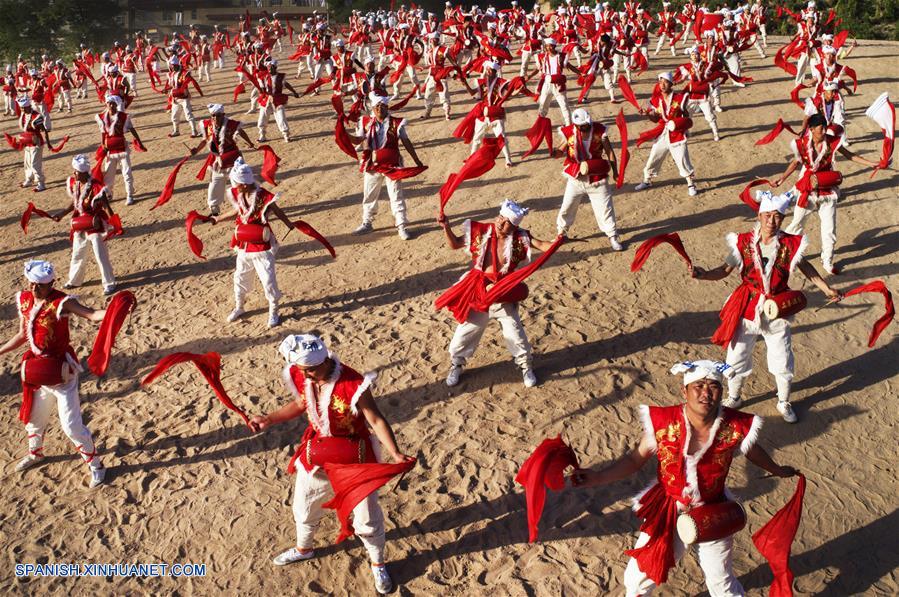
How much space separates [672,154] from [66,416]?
9.55m

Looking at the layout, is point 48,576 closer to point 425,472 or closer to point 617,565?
point 425,472

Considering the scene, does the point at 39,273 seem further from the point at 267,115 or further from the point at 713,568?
the point at 267,115

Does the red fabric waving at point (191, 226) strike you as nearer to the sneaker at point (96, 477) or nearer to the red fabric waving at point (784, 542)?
the sneaker at point (96, 477)

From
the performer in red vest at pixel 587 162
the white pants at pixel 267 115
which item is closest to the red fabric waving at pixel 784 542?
the performer in red vest at pixel 587 162

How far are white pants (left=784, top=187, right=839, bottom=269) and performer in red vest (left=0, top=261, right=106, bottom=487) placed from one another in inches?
332

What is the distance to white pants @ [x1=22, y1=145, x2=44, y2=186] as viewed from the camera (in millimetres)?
14406

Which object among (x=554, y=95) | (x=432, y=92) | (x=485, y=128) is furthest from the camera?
(x=432, y=92)

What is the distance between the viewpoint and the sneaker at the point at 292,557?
5.31 meters

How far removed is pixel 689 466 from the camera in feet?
13.0

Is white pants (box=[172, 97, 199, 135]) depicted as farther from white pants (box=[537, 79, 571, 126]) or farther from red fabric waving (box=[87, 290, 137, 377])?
red fabric waving (box=[87, 290, 137, 377])

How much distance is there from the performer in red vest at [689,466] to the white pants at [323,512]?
4.87 feet

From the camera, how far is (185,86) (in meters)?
17.1

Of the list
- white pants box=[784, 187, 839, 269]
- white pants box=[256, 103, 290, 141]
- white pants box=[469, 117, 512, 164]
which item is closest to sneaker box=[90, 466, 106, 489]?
white pants box=[784, 187, 839, 269]

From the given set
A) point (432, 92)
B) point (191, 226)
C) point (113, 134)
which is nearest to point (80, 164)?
point (191, 226)
